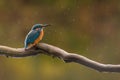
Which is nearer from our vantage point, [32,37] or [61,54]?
[61,54]

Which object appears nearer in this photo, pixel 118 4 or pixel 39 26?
pixel 39 26

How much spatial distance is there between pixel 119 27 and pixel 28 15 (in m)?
0.60

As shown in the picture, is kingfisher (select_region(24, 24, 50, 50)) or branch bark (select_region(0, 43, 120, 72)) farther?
kingfisher (select_region(24, 24, 50, 50))

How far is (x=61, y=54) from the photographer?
125cm

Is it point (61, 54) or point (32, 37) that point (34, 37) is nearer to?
point (32, 37)

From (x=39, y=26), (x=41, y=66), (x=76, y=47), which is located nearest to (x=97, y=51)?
(x=76, y=47)

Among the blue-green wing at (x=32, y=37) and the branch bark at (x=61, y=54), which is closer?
the branch bark at (x=61, y=54)

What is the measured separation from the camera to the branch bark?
3.96 feet

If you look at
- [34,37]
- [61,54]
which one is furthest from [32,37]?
[61,54]

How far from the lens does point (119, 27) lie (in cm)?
298

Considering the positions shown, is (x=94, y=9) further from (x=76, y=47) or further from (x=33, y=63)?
(x=33, y=63)

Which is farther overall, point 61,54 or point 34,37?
point 34,37

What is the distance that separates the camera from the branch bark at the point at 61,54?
1206 millimetres

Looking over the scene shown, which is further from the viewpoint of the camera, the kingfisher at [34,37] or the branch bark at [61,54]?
the kingfisher at [34,37]
